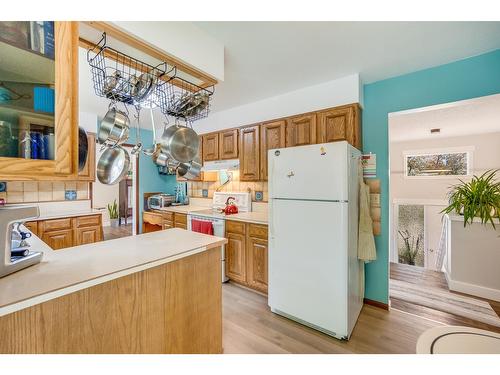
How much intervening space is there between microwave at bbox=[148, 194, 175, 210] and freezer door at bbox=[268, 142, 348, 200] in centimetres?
247

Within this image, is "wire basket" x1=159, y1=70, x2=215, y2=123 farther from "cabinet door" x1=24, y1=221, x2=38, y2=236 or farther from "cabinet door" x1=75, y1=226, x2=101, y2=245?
"cabinet door" x1=75, y1=226, x2=101, y2=245

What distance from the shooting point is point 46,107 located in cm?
92

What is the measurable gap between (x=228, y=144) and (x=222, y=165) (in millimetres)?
322

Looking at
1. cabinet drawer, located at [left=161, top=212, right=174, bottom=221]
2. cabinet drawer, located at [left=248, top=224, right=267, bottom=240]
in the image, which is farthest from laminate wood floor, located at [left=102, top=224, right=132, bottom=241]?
cabinet drawer, located at [left=248, top=224, right=267, bottom=240]

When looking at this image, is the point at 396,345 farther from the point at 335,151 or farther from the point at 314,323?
the point at 335,151

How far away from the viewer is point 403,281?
298 centimetres

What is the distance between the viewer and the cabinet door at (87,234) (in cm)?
307

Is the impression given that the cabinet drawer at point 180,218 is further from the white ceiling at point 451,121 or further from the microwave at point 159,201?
the white ceiling at point 451,121

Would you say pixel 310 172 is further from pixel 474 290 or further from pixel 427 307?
pixel 474 290

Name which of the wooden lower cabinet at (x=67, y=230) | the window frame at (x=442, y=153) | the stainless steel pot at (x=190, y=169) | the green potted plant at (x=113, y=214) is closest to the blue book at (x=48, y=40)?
the stainless steel pot at (x=190, y=169)

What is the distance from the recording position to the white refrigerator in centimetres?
182

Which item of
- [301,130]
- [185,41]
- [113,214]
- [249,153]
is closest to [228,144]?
[249,153]
